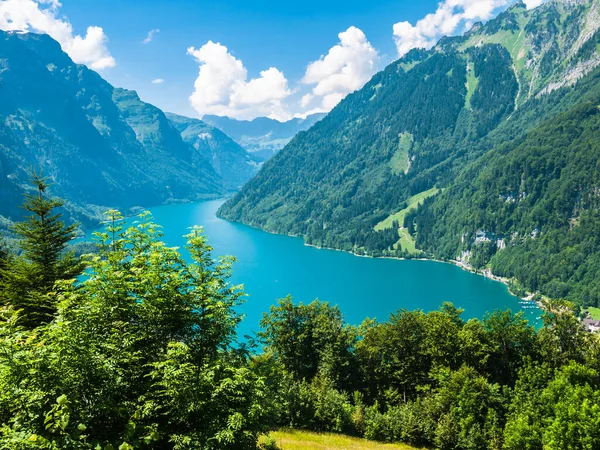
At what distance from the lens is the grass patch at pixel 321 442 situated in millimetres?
30125

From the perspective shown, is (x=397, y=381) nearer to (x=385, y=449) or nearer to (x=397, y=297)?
(x=385, y=449)

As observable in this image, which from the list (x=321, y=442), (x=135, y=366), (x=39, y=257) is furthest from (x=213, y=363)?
(x=39, y=257)

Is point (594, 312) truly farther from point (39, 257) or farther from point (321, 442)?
point (39, 257)

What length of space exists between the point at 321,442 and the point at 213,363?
70.3ft

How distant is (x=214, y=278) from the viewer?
70.6 ft

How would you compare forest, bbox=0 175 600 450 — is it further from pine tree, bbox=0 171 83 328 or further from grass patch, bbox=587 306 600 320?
grass patch, bbox=587 306 600 320

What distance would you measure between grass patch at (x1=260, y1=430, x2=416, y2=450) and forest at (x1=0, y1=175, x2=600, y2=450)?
6.14ft

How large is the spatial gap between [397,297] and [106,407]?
18650 cm

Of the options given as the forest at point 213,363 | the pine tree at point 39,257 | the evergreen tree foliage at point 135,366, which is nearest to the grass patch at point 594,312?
the forest at point 213,363

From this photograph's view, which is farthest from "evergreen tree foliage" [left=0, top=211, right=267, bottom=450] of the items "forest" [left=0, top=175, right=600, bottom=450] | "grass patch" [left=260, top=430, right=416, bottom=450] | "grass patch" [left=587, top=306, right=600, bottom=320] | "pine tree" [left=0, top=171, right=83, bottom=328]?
"grass patch" [left=587, top=306, right=600, bottom=320]

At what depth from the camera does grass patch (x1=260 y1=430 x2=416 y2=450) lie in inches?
1186

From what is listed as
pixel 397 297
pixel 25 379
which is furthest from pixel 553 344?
pixel 397 297

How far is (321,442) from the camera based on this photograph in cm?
3406

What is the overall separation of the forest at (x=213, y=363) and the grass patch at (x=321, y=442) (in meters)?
1.87
